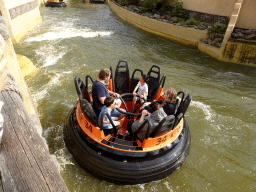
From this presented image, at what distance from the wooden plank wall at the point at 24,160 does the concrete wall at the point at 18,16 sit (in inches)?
417

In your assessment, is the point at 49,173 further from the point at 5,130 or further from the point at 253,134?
the point at 253,134

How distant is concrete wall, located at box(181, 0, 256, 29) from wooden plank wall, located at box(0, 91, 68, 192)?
12.7 meters

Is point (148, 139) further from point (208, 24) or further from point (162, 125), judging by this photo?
point (208, 24)

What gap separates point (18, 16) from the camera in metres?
11.2

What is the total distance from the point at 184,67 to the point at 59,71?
6.62 metres

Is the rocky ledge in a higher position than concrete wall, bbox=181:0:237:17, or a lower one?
lower

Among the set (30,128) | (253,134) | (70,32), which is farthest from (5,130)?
(70,32)

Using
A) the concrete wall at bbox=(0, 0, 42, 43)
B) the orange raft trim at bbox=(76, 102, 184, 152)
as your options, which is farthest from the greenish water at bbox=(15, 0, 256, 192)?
the orange raft trim at bbox=(76, 102, 184, 152)

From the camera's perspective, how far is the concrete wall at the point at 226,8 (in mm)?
9906

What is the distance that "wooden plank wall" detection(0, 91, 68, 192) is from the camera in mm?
864

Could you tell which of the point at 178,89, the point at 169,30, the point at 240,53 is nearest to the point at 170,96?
the point at 178,89

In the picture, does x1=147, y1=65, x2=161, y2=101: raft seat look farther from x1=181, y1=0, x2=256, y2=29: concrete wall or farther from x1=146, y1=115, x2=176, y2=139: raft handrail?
x1=181, y1=0, x2=256, y2=29: concrete wall

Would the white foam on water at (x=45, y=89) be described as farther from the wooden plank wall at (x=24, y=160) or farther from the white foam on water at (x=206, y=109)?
the white foam on water at (x=206, y=109)

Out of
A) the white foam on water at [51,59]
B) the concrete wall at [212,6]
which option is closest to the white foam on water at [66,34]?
the white foam on water at [51,59]
